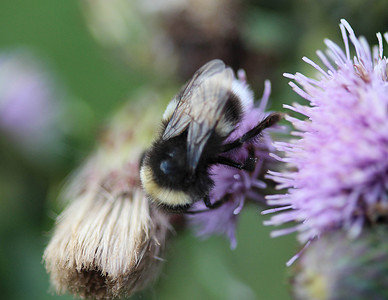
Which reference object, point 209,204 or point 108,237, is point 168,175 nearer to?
point 209,204

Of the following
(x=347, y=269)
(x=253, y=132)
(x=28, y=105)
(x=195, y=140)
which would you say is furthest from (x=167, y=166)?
(x=28, y=105)

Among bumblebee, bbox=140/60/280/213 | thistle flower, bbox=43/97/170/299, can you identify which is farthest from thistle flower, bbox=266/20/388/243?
thistle flower, bbox=43/97/170/299

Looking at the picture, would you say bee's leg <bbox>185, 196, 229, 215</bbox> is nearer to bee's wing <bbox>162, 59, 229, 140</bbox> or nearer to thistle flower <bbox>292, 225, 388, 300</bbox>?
bee's wing <bbox>162, 59, 229, 140</bbox>

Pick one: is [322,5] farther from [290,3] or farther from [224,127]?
[224,127]

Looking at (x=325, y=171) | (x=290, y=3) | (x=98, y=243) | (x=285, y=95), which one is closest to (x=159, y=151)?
(x=98, y=243)

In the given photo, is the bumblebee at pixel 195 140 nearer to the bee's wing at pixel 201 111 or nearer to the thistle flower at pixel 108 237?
the bee's wing at pixel 201 111

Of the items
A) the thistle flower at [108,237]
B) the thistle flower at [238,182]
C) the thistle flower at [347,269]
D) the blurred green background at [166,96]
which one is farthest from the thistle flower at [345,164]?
the blurred green background at [166,96]
